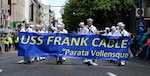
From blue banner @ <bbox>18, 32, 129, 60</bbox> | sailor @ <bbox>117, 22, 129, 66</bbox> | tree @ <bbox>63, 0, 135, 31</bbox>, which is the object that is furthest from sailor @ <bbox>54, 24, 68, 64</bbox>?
tree @ <bbox>63, 0, 135, 31</bbox>

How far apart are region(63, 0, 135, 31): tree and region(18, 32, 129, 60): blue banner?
43387 millimetres

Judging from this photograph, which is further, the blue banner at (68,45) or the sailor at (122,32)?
the sailor at (122,32)

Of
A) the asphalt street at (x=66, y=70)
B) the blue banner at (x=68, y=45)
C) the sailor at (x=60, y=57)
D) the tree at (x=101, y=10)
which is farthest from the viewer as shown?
the tree at (x=101, y=10)

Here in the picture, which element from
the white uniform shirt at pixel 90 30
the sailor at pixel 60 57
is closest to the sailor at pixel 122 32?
the white uniform shirt at pixel 90 30

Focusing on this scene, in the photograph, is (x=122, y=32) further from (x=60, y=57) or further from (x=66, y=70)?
(x=66, y=70)

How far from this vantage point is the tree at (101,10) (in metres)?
63.2

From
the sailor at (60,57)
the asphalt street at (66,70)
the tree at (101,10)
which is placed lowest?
the asphalt street at (66,70)

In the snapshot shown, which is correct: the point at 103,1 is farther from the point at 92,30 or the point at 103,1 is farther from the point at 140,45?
the point at 92,30

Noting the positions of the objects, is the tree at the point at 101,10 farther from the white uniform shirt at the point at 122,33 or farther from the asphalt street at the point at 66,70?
the asphalt street at the point at 66,70

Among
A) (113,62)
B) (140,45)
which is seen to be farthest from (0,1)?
(113,62)

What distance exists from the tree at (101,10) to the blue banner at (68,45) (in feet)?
142

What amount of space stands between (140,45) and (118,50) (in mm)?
9840

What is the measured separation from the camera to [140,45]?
94.7 feet

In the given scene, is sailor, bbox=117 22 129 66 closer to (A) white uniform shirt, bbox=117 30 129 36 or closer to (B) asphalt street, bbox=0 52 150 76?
(A) white uniform shirt, bbox=117 30 129 36
